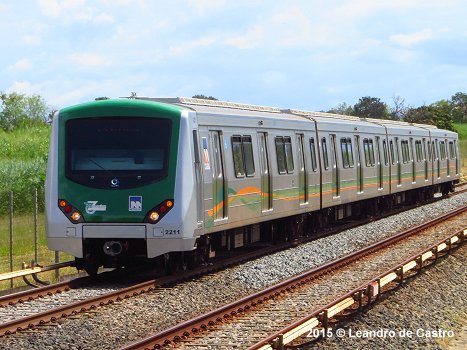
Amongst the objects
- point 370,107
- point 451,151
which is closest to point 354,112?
point 370,107

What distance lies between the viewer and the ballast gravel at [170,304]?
35.3 ft

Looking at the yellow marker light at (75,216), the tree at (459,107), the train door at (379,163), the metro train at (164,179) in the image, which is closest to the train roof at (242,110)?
the metro train at (164,179)

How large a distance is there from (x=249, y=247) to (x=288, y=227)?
3.60ft

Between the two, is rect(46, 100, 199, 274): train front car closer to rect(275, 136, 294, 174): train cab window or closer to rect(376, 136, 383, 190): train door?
rect(275, 136, 294, 174): train cab window

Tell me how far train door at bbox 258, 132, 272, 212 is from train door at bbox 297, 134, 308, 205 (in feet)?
7.40

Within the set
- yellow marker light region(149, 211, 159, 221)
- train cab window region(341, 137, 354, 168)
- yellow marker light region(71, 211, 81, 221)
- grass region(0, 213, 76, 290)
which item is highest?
train cab window region(341, 137, 354, 168)

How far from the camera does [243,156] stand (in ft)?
58.2

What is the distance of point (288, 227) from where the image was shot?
71.3ft

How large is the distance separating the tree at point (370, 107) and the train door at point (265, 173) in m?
85.0

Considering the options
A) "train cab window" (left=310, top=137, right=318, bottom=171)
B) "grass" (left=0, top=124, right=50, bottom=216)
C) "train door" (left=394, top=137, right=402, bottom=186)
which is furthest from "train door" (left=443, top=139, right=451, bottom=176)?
"train cab window" (left=310, top=137, right=318, bottom=171)

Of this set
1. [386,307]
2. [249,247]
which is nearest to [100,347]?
[386,307]

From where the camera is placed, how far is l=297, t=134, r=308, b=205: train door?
21406mm

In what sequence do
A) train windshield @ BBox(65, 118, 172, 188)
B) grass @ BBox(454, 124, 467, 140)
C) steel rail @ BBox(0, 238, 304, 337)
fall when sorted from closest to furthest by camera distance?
steel rail @ BBox(0, 238, 304, 337) → train windshield @ BBox(65, 118, 172, 188) → grass @ BBox(454, 124, 467, 140)

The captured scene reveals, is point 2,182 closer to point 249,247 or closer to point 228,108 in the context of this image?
point 249,247
